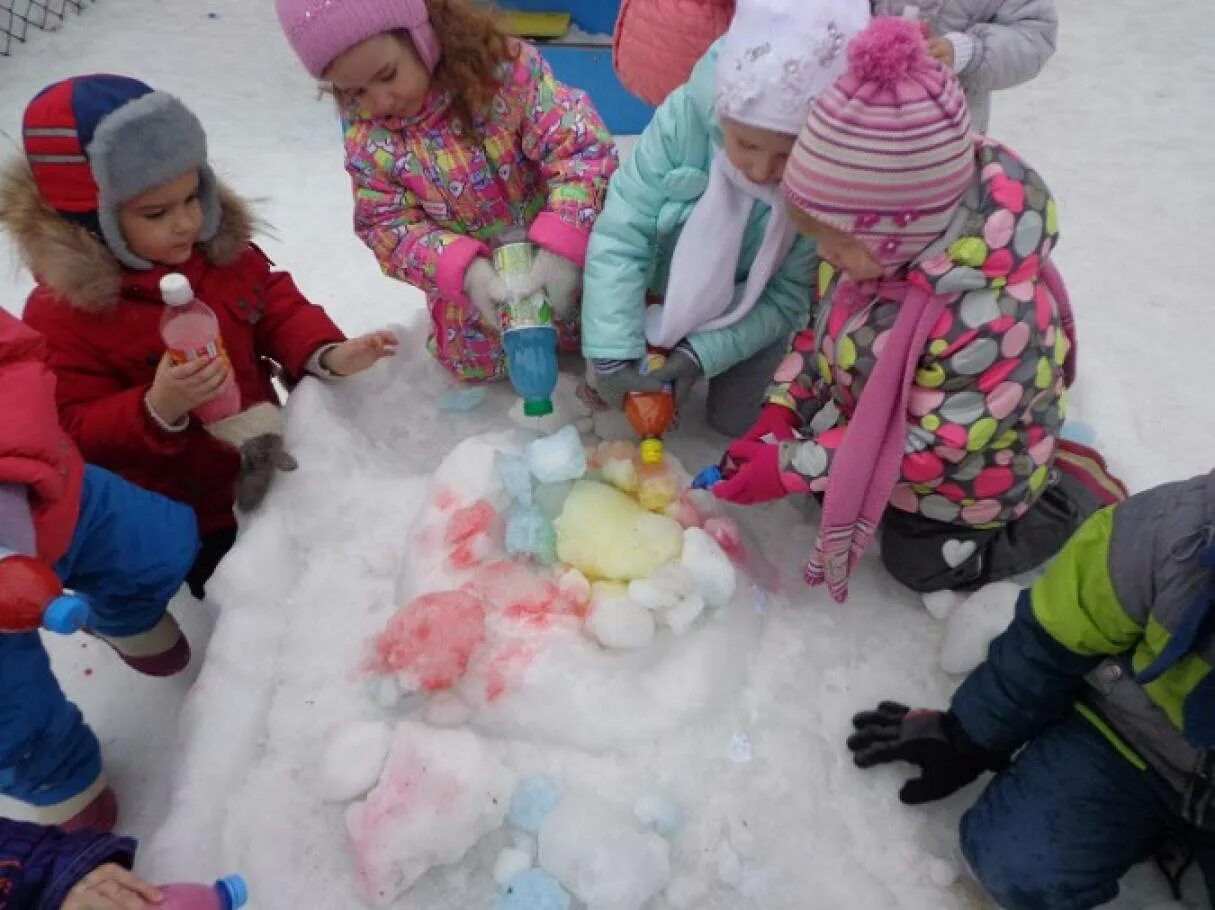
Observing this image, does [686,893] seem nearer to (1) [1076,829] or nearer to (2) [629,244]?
(1) [1076,829]

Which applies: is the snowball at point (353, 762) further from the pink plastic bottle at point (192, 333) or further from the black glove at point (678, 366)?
the black glove at point (678, 366)

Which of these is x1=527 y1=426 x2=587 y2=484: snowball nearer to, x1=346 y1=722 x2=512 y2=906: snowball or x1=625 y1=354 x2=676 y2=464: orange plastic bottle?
x1=625 y1=354 x2=676 y2=464: orange plastic bottle

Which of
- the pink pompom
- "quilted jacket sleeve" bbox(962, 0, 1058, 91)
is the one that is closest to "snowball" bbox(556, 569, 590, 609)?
the pink pompom

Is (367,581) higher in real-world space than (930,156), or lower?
lower

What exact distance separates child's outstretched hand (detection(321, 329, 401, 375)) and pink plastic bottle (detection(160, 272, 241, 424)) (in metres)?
0.17

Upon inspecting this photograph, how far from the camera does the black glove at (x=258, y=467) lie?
1.44 metres

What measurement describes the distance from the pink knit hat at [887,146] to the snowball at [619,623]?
0.56 metres

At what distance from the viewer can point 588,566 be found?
1304mm

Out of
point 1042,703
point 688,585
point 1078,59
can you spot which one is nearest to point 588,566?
point 688,585

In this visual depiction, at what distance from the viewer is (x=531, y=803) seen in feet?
3.67

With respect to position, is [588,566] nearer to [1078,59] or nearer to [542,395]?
[542,395]

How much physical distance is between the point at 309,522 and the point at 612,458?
496 millimetres

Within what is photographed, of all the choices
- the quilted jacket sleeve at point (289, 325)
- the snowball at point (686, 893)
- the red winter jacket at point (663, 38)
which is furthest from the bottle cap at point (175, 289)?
the snowball at point (686, 893)

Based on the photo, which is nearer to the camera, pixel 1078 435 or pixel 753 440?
pixel 753 440
